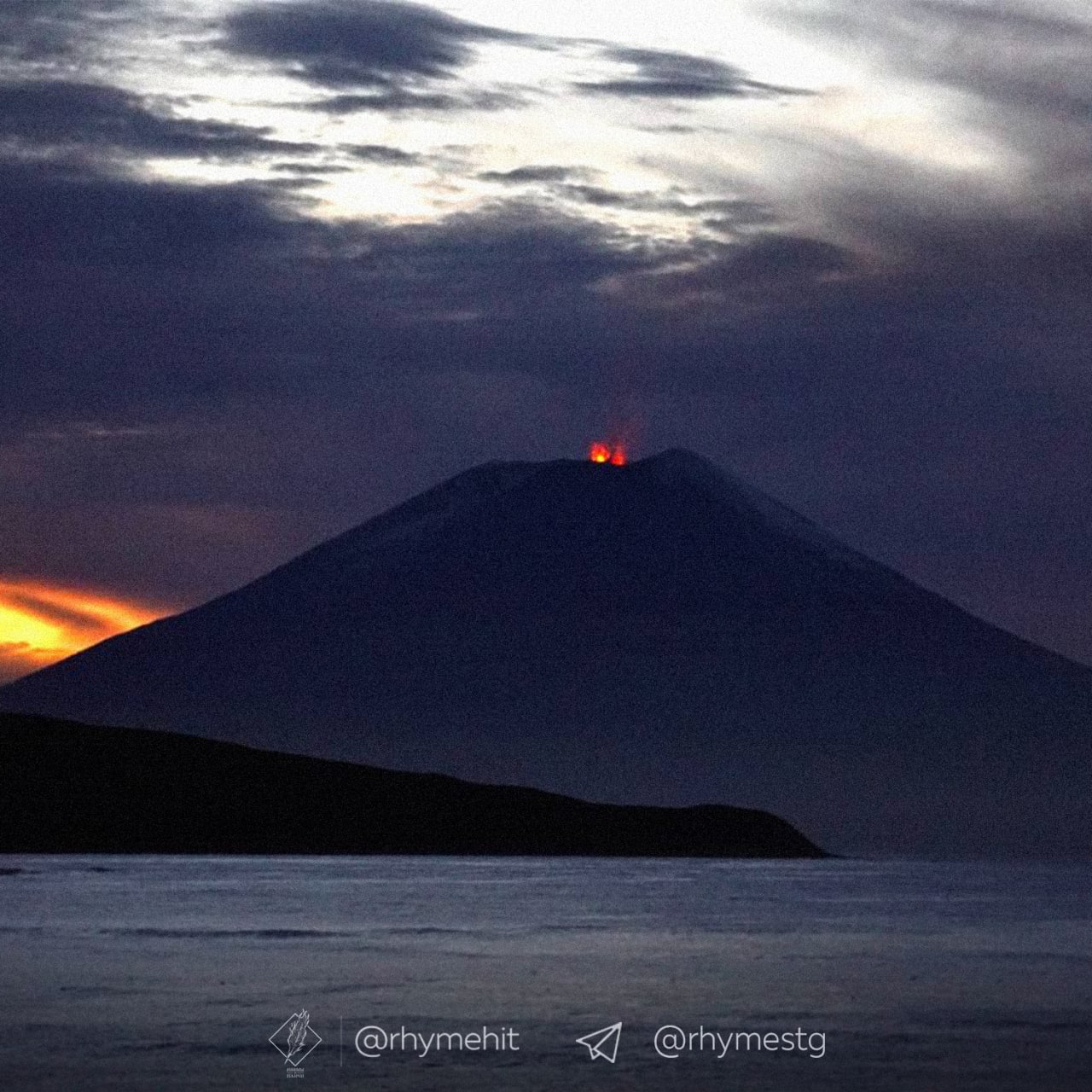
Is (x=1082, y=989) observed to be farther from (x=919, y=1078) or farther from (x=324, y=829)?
(x=324, y=829)

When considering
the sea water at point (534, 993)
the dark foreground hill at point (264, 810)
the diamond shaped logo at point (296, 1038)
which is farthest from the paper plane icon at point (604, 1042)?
the dark foreground hill at point (264, 810)

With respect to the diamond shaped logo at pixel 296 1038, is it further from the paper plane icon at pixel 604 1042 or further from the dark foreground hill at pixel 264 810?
the dark foreground hill at pixel 264 810

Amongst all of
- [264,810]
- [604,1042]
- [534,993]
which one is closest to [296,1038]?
[604,1042]

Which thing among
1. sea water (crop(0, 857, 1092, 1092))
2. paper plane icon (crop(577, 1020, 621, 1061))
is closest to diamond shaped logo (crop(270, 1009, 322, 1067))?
sea water (crop(0, 857, 1092, 1092))

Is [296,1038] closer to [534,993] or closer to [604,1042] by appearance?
[604,1042]

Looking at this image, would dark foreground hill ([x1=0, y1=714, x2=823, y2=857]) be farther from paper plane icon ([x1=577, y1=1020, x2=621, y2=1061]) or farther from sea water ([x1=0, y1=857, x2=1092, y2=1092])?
paper plane icon ([x1=577, y1=1020, x2=621, y2=1061])

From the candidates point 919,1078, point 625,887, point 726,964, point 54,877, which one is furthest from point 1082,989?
point 54,877
